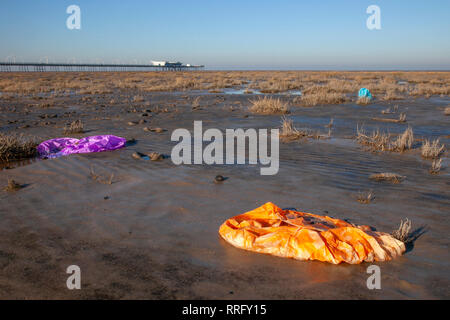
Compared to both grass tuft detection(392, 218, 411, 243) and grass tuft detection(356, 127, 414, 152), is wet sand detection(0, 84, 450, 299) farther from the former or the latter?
grass tuft detection(356, 127, 414, 152)

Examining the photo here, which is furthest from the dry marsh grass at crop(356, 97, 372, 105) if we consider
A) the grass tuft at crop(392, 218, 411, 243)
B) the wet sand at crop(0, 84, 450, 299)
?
the grass tuft at crop(392, 218, 411, 243)

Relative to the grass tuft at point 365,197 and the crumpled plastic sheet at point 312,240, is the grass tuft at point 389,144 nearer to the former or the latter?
the grass tuft at point 365,197

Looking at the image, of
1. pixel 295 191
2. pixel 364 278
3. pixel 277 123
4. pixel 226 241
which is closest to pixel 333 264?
pixel 364 278

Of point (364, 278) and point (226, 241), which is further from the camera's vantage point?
point (226, 241)

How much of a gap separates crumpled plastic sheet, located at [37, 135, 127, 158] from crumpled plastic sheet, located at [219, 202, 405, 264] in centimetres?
453

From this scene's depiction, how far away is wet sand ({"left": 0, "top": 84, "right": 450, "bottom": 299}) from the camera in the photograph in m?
2.79

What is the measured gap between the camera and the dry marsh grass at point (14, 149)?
6.76 meters

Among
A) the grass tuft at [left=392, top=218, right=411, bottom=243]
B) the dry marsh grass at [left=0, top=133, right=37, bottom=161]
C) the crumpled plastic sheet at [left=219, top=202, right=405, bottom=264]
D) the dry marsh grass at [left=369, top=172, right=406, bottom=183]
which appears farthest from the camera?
the dry marsh grass at [left=0, top=133, right=37, bottom=161]

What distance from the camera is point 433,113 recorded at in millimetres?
12695

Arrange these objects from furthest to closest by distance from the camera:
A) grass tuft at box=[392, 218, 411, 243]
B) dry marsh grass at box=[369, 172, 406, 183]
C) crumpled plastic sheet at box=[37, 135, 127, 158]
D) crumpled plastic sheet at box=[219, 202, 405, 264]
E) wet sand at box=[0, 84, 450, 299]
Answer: crumpled plastic sheet at box=[37, 135, 127, 158], dry marsh grass at box=[369, 172, 406, 183], grass tuft at box=[392, 218, 411, 243], crumpled plastic sheet at box=[219, 202, 405, 264], wet sand at box=[0, 84, 450, 299]

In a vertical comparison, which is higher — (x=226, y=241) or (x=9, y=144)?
(x=9, y=144)
